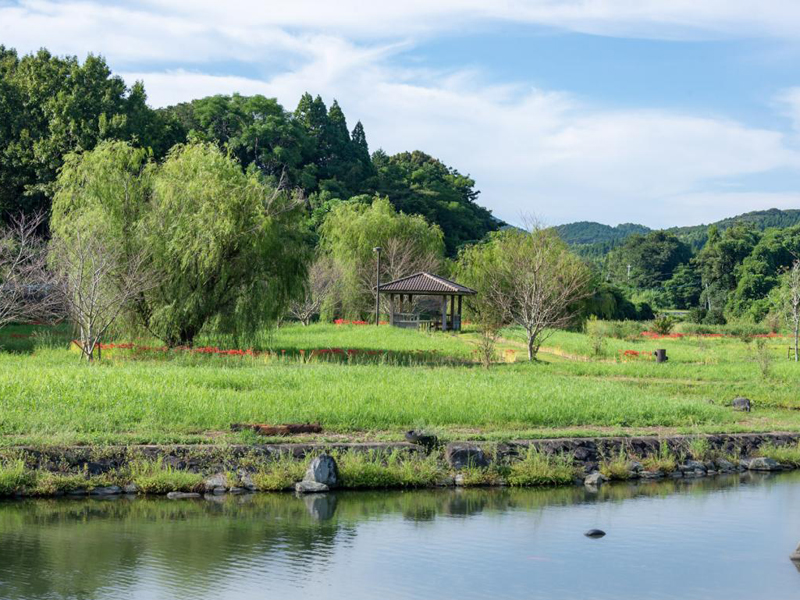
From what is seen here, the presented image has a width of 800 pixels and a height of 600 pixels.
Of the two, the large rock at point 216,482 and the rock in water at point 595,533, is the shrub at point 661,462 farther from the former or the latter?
the large rock at point 216,482

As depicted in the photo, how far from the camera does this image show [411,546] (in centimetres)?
1108

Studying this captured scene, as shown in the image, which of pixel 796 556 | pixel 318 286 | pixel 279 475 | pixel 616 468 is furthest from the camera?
pixel 318 286

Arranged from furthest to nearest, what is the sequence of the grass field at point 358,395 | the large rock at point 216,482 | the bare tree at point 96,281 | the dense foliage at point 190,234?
1. the dense foliage at point 190,234
2. the bare tree at point 96,281
3. the grass field at point 358,395
4. the large rock at point 216,482

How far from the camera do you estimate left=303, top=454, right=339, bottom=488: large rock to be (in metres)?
13.1

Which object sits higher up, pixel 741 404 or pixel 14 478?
pixel 741 404

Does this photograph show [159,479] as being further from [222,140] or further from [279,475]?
[222,140]

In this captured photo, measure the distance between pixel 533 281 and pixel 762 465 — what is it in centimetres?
1518

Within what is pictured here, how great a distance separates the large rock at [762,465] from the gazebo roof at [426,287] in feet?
87.6

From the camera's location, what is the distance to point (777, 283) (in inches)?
2793

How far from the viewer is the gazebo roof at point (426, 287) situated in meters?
42.1

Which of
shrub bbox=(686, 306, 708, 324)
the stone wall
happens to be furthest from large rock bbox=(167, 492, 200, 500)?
shrub bbox=(686, 306, 708, 324)

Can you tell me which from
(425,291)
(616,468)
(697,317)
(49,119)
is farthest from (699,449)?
(697,317)

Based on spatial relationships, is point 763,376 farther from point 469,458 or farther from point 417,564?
point 417,564

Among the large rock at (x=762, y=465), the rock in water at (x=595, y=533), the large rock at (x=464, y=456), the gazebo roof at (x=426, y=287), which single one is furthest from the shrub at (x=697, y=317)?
the rock in water at (x=595, y=533)
